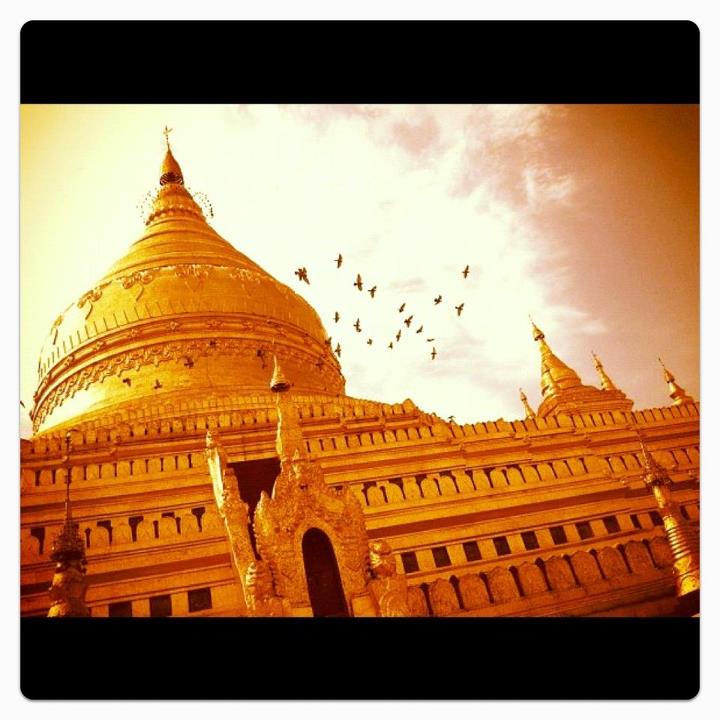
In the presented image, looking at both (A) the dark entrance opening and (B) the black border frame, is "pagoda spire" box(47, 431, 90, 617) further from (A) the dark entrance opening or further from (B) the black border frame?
(A) the dark entrance opening

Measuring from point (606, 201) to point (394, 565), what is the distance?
4672 millimetres

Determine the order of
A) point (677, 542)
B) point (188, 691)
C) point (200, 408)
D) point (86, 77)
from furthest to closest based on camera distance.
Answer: point (200, 408), point (677, 542), point (86, 77), point (188, 691)

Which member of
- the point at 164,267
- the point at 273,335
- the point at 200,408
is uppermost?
the point at 164,267

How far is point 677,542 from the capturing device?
22.9 feet

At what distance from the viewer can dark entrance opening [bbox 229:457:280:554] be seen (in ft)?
27.9

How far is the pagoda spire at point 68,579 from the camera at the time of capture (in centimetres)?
569

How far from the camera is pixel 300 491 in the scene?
23.2 ft

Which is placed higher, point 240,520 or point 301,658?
point 240,520

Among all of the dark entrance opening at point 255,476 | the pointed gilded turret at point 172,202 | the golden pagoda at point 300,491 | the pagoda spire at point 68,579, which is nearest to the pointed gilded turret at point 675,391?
the golden pagoda at point 300,491

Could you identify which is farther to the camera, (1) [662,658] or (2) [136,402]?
(2) [136,402]

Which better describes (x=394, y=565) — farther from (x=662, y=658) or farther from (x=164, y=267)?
(x=164, y=267)

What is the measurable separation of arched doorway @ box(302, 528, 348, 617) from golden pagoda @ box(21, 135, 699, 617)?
1 centimetres

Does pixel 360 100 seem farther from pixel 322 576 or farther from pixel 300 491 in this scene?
pixel 322 576

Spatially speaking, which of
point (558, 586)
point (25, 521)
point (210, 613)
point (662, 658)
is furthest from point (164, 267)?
point (662, 658)
